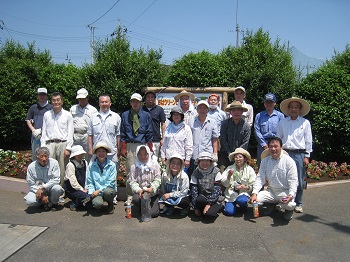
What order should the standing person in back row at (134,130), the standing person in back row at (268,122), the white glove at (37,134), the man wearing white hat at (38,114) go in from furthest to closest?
1. the man wearing white hat at (38,114)
2. the white glove at (37,134)
3. the standing person in back row at (268,122)
4. the standing person in back row at (134,130)

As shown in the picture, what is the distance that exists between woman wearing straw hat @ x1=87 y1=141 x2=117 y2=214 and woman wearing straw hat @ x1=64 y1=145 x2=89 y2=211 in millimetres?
210

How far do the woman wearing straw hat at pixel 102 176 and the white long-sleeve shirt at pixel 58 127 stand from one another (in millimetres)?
728

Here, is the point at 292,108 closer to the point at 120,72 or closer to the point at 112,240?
the point at 112,240

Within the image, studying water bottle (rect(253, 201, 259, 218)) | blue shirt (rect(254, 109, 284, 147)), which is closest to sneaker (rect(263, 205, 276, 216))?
water bottle (rect(253, 201, 259, 218))

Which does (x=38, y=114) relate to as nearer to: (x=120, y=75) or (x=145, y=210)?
(x=120, y=75)

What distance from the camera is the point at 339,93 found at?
8.05 meters

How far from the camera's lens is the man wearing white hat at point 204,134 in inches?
234

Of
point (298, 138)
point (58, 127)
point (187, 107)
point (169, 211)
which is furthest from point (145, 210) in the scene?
point (298, 138)

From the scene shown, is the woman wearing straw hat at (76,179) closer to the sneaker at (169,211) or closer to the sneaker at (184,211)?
the sneaker at (169,211)

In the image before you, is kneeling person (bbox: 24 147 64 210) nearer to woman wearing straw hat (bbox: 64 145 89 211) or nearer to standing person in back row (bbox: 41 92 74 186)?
woman wearing straw hat (bbox: 64 145 89 211)

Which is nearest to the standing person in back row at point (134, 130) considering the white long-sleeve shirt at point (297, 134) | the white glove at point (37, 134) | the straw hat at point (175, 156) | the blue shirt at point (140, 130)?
the blue shirt at point (140, 130)

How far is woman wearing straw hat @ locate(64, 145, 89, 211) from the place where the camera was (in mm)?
5742

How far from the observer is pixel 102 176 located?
5.74 m

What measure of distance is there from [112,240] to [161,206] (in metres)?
1.35
